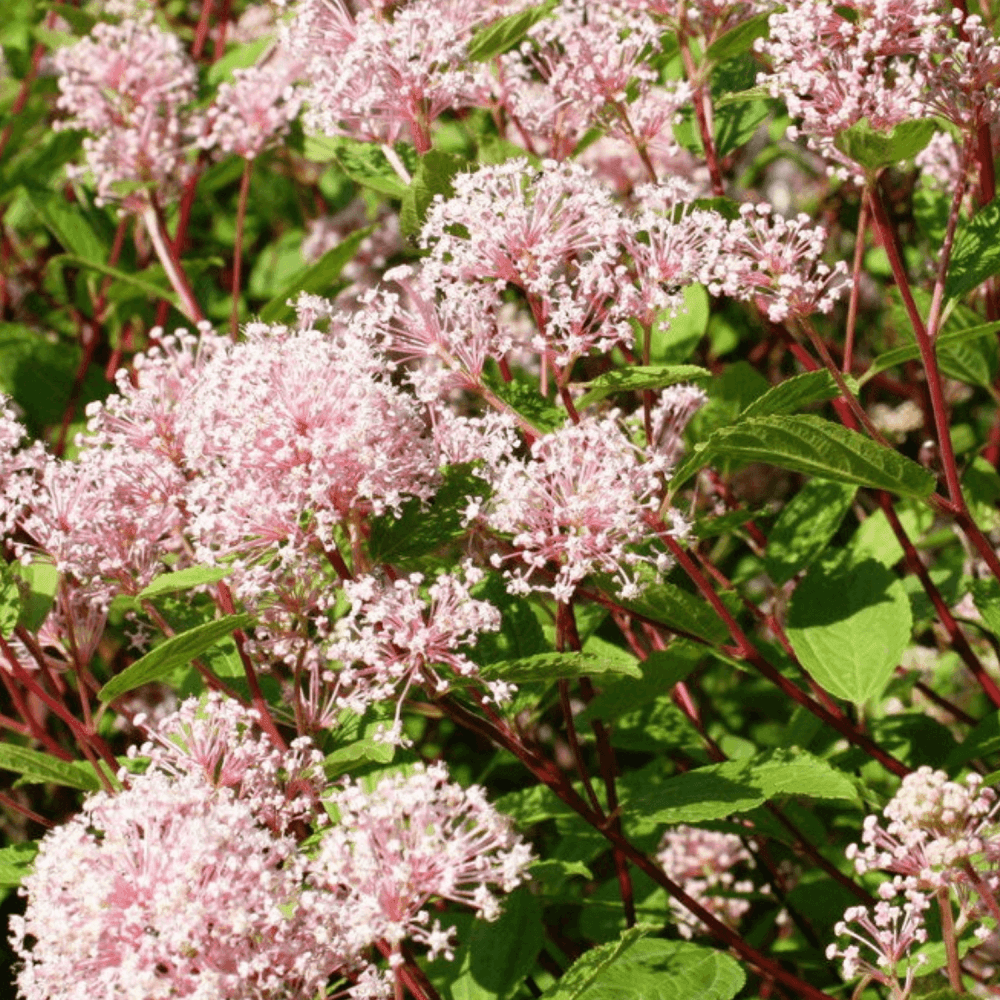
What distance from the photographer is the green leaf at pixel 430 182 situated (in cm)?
246

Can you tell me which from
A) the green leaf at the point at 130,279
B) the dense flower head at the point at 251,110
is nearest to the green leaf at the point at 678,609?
the green leaf at the point at 130,279

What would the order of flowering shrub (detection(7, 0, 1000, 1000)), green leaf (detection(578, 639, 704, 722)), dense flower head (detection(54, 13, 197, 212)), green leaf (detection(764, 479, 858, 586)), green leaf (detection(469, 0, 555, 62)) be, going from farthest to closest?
1. dense flower head (detection(54, 13, 197, 212))
2. green leaf (detection(764, 479, 858, 586))
3. green leaf (detection(469, 0, 555, 62))
4. green leaf (detection(578, 639, 704, 722))
5. flowering shrub (detection(7, 0, 1000, 1000))

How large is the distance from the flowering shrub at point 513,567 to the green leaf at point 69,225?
94 cm

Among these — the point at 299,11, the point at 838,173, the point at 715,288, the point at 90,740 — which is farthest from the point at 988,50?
the point at 90,740

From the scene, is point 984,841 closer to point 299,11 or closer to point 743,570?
point 743,570

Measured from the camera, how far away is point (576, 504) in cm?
214

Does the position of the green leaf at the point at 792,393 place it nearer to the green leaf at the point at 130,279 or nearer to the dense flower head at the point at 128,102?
the green leaf at the point at 130,279

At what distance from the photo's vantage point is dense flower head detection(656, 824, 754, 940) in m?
3.32

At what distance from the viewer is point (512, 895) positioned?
2490mm

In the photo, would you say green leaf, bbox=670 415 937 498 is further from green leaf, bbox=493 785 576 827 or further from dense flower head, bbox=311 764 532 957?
green leaf, bbox=493 785 576 827

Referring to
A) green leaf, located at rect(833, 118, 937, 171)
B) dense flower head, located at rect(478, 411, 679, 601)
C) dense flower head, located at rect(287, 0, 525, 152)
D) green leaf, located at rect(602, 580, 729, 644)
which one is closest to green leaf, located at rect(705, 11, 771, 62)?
dense flower head, located at rect(287, 0, 525, 152)

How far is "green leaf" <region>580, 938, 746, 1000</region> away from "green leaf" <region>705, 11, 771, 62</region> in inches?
59.2

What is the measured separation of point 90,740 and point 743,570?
4.71 ft

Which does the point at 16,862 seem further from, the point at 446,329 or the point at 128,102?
the point at 128,102
